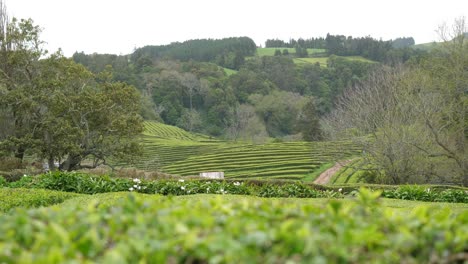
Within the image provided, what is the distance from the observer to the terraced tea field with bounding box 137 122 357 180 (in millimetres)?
40781

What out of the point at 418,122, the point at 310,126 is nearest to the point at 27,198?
the point at 418,122

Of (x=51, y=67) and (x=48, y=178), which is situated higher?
(x=51, y=67)

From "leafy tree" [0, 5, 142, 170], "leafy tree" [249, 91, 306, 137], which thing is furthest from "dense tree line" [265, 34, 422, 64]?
"leafy tree" [0, 5, 142, 170]

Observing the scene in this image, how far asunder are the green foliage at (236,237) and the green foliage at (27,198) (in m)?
6.36

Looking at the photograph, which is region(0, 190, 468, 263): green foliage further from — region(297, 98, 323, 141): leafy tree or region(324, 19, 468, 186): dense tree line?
region(297, 98, 323, 141): leafy tree

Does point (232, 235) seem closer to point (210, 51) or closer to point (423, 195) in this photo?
point (423, 195)

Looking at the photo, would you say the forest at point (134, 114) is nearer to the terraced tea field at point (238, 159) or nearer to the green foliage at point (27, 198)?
Answer: the terraced tea field at point (238, 159)

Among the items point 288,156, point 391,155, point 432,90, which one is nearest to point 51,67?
point 391,155

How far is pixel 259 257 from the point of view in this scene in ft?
5.40

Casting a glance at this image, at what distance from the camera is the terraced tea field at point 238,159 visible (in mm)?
40781

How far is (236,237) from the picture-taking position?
174 centimetres

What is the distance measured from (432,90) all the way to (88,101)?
1971cm

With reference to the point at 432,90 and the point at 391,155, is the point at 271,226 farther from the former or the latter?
the point at 432,90

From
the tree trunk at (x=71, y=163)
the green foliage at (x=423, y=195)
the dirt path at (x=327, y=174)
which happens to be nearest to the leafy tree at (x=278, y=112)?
the dirt path at (x=327, y=174)
